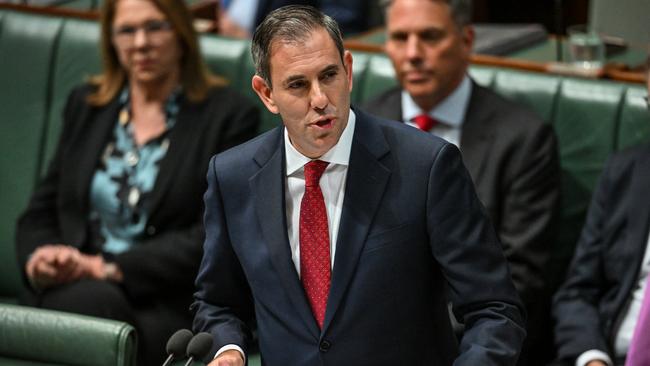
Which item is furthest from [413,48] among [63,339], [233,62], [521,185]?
[63,339]

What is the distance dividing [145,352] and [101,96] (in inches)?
32.2

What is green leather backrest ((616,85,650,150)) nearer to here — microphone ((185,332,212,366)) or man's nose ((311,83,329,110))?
man's nose ((311,83,329,110))

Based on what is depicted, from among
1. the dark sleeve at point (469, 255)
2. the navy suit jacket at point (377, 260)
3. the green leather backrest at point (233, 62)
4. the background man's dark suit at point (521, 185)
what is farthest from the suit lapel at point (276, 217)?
the green leather backrest at point (233, 62)

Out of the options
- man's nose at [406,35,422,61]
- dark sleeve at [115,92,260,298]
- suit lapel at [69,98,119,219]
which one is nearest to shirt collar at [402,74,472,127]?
man's nose at [406,35,422,61]

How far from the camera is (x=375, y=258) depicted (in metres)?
1.90

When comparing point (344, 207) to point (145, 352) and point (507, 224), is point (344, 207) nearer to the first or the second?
point (507, 224)

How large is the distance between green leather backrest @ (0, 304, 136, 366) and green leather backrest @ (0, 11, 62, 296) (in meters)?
1.31

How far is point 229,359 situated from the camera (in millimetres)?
1854

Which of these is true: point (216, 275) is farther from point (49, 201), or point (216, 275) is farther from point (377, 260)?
point (49, 201)

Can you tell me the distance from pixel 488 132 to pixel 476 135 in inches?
1.2

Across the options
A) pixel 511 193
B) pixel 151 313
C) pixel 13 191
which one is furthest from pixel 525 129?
pixel 13 191

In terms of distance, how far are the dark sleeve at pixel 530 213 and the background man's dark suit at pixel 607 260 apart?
0.11 m

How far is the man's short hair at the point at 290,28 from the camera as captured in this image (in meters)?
1.80

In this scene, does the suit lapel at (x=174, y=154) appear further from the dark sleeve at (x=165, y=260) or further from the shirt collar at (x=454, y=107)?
the shirt collar at (x=454, y=107)
